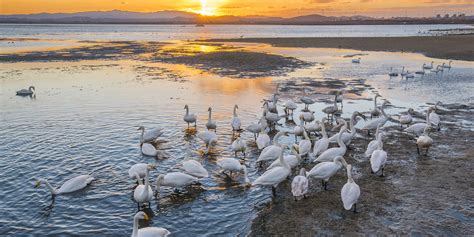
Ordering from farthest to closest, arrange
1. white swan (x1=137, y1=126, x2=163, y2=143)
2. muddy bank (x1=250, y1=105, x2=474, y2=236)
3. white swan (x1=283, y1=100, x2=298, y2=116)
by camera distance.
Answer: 1. white swan (x1=283, y1=100, x2=298, y2=116)
2. white swan (x1=137, y1=126, x2=163, y2=143)
3. muddy bank (x1=250, y1=105, x2=474, y2=236)

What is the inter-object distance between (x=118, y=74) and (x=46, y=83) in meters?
6.36

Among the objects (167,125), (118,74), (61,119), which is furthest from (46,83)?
(167,125)

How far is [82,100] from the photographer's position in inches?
930

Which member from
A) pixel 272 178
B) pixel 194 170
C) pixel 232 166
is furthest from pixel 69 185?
pixel 272 178

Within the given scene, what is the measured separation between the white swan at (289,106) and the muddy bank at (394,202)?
5.62 m

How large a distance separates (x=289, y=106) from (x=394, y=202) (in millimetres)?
9563

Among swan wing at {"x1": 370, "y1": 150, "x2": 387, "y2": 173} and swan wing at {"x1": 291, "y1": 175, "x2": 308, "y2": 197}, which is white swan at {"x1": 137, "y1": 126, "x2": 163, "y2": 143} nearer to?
swan wing at {"x1": 291, "y1": 175, "x2": 308, "y2": 197}

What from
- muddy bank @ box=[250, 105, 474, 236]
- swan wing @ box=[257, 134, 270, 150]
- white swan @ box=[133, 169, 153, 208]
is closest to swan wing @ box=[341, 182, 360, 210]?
muddy bank @ box=[250, 105, 474, 236]

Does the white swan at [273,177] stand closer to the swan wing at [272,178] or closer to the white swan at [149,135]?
the swan wing at [272,178]

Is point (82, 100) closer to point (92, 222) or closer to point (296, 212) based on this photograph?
point (92, 222)

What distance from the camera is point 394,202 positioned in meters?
10.1

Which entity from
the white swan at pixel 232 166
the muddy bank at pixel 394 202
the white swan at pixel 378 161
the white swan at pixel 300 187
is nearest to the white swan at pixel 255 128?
the muddy bank at pixel 394 202

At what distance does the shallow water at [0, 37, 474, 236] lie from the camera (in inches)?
393

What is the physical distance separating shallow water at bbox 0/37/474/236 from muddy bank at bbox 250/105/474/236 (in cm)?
87
